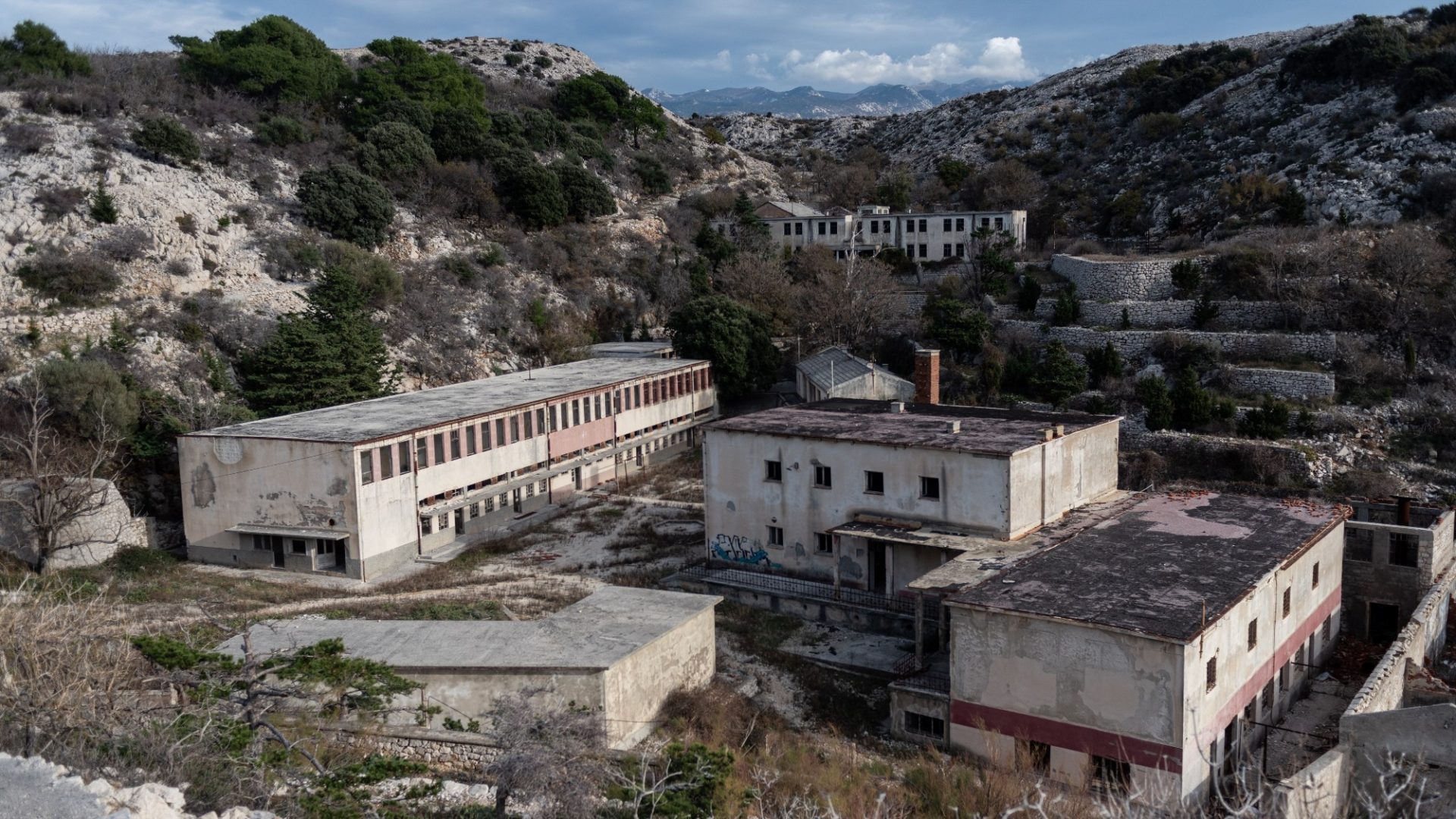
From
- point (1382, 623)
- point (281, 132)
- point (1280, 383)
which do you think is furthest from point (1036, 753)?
point (281, 132)

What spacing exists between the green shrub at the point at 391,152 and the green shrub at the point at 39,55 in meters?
17.1

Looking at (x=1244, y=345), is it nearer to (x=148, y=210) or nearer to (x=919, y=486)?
(x=919, y=486)

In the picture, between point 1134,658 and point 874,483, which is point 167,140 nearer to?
point 874,483

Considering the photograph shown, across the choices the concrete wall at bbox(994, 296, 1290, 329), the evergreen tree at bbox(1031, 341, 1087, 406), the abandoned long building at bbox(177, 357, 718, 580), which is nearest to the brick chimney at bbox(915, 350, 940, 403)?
the evergreen tree at bbox(1031, 341, 1087, 406)

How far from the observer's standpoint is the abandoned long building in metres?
30.8

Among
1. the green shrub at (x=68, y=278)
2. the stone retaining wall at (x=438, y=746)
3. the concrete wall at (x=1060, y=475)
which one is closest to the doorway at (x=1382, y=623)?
the concrete wall at (x=1060, y=475)

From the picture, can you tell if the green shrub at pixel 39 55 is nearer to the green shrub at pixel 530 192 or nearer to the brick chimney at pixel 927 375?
the green shrub at pixel 530 192

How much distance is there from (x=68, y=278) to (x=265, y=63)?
95.2ft

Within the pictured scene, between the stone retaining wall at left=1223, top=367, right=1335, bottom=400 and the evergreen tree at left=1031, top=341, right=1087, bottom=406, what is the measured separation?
6.26 meters

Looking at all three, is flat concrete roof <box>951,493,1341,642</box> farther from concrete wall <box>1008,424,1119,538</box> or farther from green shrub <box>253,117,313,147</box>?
green shrub <box>253,117,313,147</box>

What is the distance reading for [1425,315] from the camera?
4675cm

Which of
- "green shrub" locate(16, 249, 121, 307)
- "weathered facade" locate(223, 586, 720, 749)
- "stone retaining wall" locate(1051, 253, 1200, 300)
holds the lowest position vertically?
"weathered facade" locate(223, 586, 720, 749)

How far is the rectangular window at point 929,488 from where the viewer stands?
28062 millimetres

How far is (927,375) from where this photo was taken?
36.3 metres
